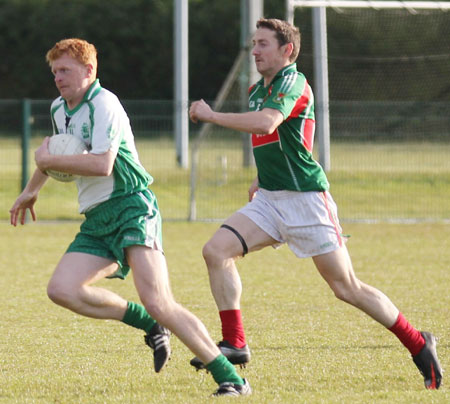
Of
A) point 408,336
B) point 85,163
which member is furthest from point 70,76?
point 408,336

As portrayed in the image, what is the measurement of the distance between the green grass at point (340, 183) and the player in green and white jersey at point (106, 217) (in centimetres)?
1118

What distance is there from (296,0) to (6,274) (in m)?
6.93

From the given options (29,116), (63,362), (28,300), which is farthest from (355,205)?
(63,362)

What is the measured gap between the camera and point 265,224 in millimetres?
6031

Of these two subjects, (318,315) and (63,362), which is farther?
(318,315)

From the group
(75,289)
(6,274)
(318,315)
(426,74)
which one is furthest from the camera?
(426,74)

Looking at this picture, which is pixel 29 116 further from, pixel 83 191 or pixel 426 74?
pixel 83 191

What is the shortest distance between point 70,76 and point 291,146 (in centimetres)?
137

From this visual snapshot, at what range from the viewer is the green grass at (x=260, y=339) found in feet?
18.4

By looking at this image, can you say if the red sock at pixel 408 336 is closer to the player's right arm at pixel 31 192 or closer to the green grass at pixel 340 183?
the player's right arm at pixel 31 192

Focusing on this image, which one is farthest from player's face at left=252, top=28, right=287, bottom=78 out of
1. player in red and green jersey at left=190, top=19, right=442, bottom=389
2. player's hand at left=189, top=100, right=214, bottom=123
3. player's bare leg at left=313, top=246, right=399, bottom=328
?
player's bare leg at left=313, top=246, right=399, bottom=328

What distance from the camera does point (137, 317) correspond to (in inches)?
227

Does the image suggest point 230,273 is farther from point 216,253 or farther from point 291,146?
point 291,146

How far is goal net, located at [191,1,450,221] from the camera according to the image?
56.5 ft
